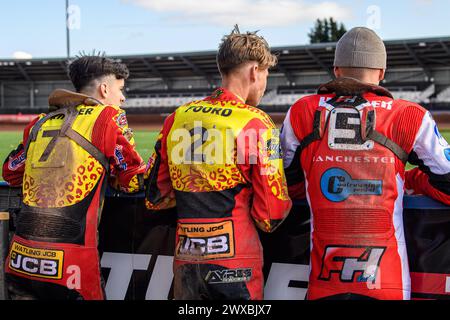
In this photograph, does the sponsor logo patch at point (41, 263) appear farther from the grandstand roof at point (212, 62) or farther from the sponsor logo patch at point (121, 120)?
the grandstand roof at point (212, 62)

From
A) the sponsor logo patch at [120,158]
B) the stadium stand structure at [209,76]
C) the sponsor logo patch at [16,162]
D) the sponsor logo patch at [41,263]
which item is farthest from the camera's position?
the stadium stand structure at [209,76]

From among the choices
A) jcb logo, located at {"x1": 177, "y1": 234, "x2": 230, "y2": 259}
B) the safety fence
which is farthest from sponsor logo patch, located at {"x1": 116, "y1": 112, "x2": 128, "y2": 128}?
jcb logo, located at {"x1": 177, "y1": 234, "x2": 230, "y2": 259}

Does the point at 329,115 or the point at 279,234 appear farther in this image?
the point at 279,234

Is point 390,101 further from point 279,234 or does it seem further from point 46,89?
point 46,89

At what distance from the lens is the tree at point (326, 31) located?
6556 cm

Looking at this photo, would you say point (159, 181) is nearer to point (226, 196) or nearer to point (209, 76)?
point (226, 196)

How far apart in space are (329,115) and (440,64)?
1708 inches

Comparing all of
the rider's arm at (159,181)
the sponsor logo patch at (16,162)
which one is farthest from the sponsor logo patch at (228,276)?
the sponsor logo patch at (16,162)

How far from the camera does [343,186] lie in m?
2.52

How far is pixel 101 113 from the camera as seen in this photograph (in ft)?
9.86

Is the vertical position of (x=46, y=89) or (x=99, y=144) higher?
(x=99, y=144)
